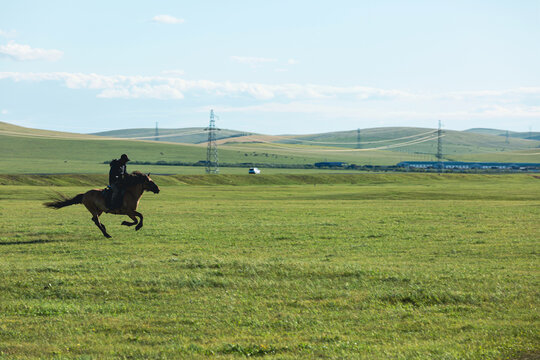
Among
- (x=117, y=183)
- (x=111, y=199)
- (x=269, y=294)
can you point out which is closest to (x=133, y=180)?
(x=117, y=183)

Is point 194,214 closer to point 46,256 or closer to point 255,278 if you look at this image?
point 46,256

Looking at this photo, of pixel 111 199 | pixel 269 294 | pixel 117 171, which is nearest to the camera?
pixel 269 294

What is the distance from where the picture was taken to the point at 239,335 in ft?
35.1

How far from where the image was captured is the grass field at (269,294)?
33.2 ft

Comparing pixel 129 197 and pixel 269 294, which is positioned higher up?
pixel 129 197

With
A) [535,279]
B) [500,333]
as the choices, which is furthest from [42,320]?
[535,279]

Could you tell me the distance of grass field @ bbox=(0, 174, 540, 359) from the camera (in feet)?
33.2

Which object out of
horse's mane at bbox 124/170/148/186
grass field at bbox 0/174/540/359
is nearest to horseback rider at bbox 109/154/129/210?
horse's mane at bbox 124/170/148/186

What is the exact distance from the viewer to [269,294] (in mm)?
13922

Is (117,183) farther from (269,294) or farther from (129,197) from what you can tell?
(269,294)

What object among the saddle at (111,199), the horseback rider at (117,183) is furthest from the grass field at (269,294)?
the horseback rider at (117,183)

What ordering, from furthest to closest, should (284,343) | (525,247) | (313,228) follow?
(313,228), (525,247), (284,343)

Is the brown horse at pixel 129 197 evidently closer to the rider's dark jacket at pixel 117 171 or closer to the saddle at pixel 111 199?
the saddle at pixel 111 199

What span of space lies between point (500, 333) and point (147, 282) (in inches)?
324
